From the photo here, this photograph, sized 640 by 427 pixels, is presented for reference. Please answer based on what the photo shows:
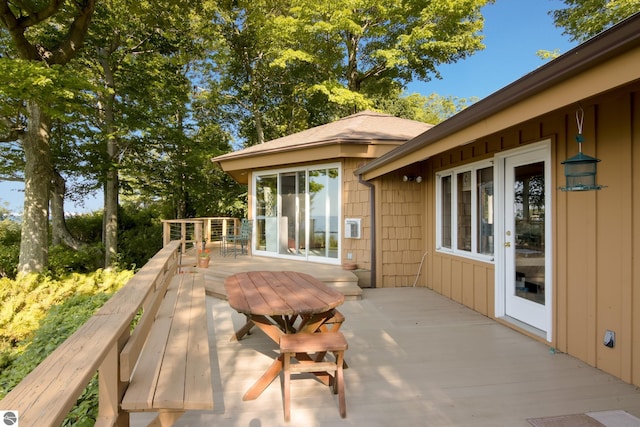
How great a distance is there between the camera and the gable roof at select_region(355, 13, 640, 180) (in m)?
1.61

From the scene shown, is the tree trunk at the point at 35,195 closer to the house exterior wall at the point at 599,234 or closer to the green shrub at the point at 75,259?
the green shrub at the point at 75,259

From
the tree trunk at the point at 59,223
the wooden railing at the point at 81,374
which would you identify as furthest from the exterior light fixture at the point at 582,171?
the tree trunk at the point at 59,223

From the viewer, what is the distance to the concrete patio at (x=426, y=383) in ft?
7.32

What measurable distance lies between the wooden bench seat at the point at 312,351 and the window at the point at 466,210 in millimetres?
2930

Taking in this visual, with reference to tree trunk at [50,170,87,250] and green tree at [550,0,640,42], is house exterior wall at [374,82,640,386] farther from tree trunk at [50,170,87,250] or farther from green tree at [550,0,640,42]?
tree trunk at [50,170,87,250]

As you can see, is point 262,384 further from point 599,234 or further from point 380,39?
point 380,39

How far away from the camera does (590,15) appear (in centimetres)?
1085

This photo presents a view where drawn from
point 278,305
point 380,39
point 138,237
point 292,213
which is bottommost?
point 138,237

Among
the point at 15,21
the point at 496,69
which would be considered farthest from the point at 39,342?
the point at 496,69

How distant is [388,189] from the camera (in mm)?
6125

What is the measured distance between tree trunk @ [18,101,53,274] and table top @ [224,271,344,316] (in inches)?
275

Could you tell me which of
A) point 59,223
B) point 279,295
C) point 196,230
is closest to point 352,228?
point 196,230

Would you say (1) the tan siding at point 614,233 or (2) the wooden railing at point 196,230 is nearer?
(1) the tan siding at point 614,233

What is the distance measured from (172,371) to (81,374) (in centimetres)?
97
